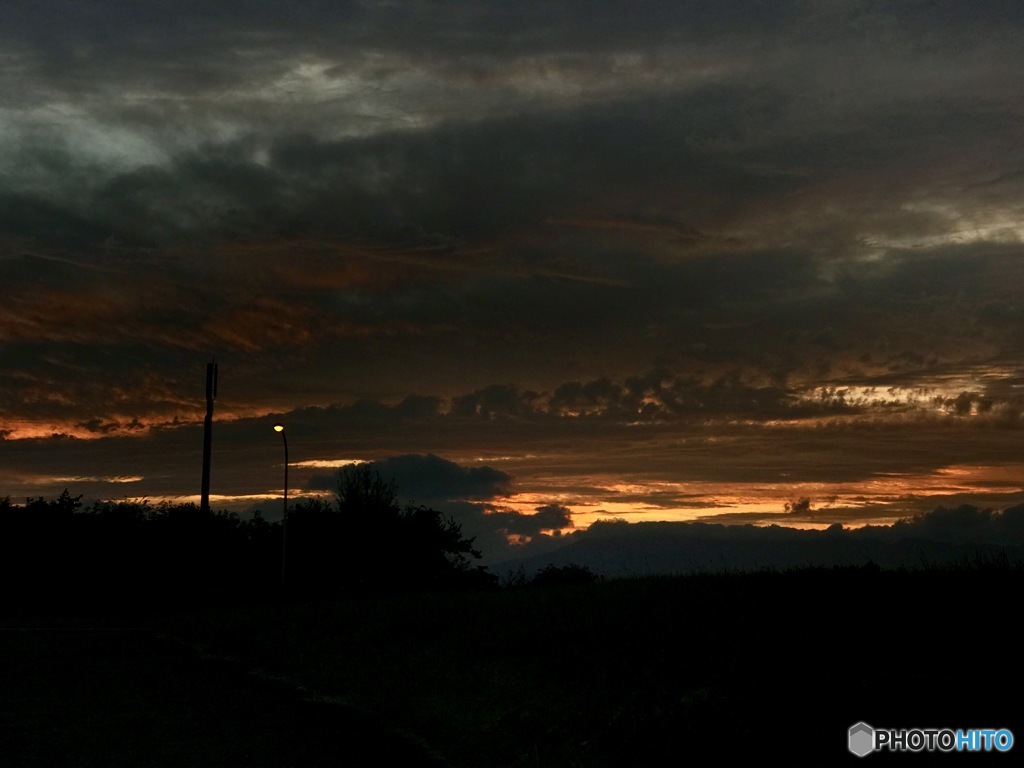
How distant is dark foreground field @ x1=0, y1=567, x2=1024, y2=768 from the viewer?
38.8 ft

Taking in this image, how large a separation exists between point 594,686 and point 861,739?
5656mm

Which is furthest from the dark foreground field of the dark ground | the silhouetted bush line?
the silhouetted bush line

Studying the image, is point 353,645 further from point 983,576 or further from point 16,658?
point 983,576

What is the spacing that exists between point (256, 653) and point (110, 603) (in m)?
31.7

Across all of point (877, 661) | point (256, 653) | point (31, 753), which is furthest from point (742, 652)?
point (256, 653)

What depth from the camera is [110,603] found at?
181 feet

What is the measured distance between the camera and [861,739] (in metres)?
10.7

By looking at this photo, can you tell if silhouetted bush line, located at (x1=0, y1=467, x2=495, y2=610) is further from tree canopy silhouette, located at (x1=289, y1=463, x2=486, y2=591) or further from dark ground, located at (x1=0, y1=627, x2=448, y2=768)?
dark ground, located at (x1=0, y1=627, x2=448, y2=768)

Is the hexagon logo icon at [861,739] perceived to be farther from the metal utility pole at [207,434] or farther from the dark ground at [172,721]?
the metal utility pole at [207,434]

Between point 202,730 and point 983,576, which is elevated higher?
point 983,576

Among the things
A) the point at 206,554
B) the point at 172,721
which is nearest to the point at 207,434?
the point at 206,554

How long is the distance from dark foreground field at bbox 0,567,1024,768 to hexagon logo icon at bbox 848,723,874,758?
130 mm

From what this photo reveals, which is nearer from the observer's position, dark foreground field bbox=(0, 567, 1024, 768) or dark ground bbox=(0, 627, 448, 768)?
dark foreground field bbox=(0, 567, 1024, 768)

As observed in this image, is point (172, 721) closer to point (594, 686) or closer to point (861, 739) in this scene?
point (594, 686)
